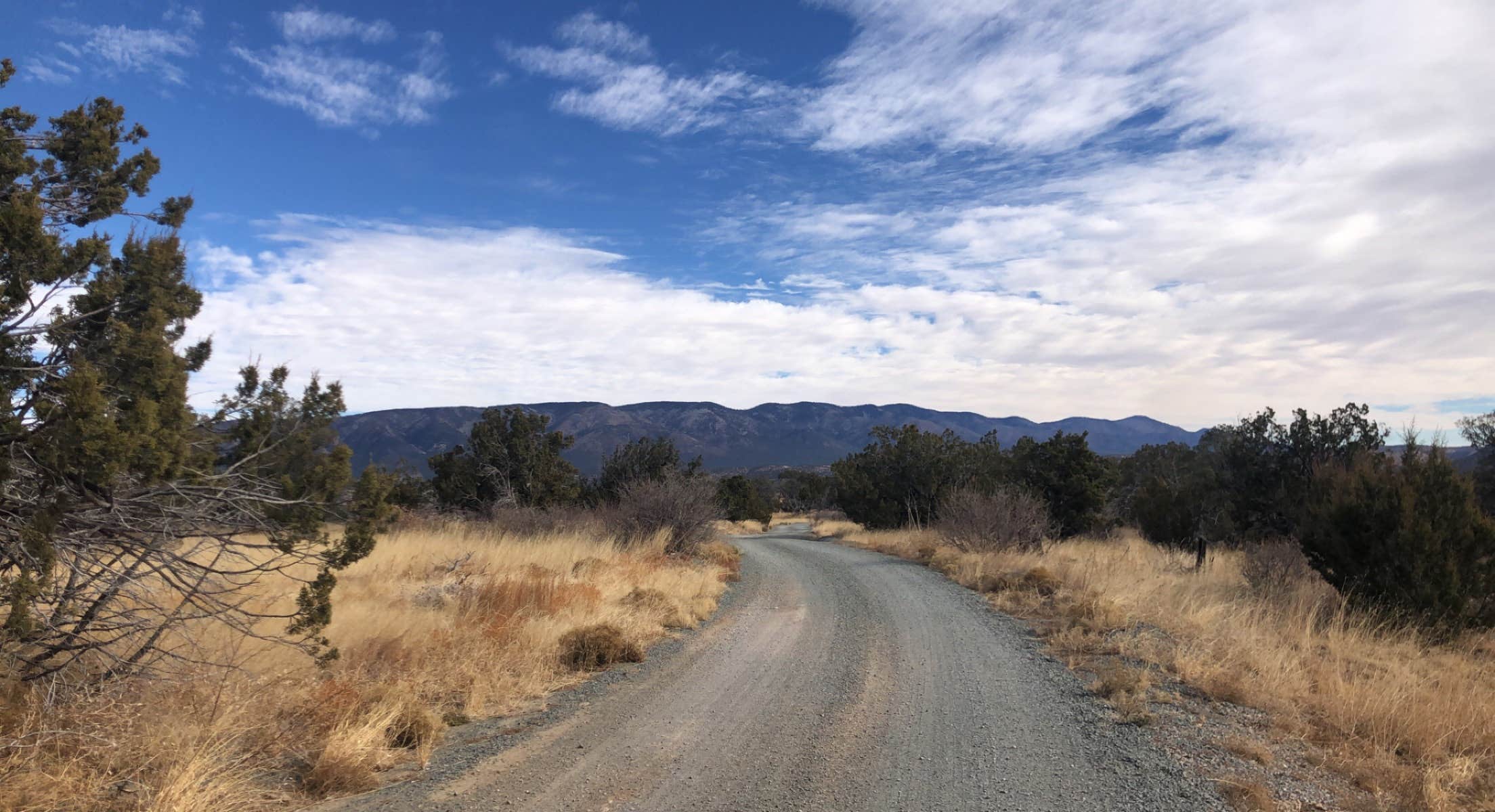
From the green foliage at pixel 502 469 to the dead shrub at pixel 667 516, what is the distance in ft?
15.6

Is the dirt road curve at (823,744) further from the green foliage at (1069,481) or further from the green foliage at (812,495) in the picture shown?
the green foliage at (812,495)

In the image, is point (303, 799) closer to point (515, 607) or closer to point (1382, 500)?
point (515, 607)

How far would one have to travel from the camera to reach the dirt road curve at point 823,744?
450 centimetres

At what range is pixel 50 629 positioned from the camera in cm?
435

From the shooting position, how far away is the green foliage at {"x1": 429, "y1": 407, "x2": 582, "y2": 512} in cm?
2242

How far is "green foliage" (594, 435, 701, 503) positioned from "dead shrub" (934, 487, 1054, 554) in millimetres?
8829

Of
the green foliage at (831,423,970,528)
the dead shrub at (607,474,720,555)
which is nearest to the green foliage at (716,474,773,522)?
the green foliage at (831,423,970,528)

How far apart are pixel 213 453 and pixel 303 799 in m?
2.33

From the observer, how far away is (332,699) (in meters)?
5.45

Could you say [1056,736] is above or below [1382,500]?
below

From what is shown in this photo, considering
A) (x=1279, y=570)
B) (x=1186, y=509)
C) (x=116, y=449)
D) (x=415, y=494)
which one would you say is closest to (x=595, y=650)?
(x=116, y=449)

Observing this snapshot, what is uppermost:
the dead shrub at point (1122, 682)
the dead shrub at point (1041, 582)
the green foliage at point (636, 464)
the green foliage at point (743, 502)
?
the green foliage at point (636, 464)

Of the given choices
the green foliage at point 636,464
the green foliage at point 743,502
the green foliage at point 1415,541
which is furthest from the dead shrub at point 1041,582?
the green foliage at point 743,502

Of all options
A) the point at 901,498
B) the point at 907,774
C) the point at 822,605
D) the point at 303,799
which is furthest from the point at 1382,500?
the point at 901,498
